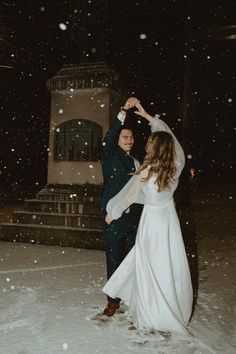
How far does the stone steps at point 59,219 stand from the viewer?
748 centimetres

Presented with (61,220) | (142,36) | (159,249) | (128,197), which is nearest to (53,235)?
(61,220)

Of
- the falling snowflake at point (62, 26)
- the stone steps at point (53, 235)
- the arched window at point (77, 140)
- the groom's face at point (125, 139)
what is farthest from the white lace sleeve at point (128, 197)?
the falling snowflake at point (62, 26)

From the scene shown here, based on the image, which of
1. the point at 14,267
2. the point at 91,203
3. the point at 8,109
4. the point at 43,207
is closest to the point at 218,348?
the point at 14,267

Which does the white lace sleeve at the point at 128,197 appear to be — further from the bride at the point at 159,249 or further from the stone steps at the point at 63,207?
the stone steps at the point at 63,207

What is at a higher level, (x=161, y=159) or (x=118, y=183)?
(x=161, y=159)

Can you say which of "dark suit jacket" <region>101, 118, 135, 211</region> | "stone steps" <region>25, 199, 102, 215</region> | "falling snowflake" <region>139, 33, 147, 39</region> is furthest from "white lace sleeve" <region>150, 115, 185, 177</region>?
"falling snowflake" <region>139, 33, 147, 39</region>

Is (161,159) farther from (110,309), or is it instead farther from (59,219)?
(59,219)

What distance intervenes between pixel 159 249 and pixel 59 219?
4.36 meters

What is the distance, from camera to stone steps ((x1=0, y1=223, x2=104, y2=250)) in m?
7.33

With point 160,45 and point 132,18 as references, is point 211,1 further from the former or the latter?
point 132,18

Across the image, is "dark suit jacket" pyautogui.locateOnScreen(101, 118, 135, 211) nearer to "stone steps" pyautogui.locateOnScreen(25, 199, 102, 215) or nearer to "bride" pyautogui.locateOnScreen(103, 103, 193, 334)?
"bride" pyautogui.locateOnScreen(103, 103, 193, 334)

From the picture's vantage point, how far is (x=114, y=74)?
7.97 meters

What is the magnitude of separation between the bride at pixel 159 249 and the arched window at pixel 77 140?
394 centimetres

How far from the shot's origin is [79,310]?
14.2 feet
